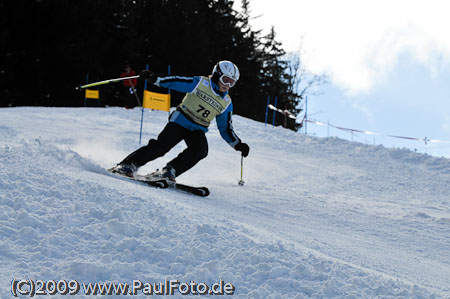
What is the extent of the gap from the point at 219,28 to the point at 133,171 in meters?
27.8

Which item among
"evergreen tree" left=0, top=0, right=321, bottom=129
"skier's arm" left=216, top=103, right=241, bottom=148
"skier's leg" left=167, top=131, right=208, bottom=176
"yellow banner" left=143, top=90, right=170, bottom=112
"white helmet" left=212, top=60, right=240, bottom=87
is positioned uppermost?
"evergreen tree" left=0, top=0, right=321, bottom=129

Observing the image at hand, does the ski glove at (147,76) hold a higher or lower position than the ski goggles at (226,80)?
lower

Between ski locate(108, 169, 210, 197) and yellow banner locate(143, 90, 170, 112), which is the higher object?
yellow banner locate(143, 90, 170, 112)

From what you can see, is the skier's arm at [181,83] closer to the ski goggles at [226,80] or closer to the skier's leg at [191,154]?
the ski goggles at [226,80]

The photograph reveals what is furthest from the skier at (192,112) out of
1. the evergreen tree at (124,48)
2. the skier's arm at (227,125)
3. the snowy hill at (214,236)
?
the evergreen tree at (124,48)

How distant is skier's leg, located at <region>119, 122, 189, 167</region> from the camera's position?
229 inches

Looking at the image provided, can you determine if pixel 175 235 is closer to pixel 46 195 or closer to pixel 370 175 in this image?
pixel 46 195

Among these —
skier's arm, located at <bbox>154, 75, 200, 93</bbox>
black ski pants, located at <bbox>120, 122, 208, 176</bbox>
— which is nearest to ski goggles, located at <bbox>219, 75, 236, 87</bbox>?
skier's arm, located at <bbox>154, 75, 200, 93</bbox>

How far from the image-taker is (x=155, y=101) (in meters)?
10.6

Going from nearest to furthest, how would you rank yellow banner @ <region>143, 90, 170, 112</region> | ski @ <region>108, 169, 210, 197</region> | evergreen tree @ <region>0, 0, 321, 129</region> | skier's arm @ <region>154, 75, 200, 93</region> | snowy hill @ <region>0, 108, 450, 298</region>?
snowy hill @ <region>0, 108, 450, 298</region> → ski @ <region>108, 169, 210, 197</region> → skier's arm @ <region>154, 75, 200, 93</region> → yellow banner @ <region>143, 90, 170, 112</region> → evergreen tree @ <region>0, 0, 321, 129</region>

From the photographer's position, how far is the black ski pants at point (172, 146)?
5.84 meters

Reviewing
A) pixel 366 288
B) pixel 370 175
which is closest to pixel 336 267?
pixel 366 288

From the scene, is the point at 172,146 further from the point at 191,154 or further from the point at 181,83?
the point at 181,83

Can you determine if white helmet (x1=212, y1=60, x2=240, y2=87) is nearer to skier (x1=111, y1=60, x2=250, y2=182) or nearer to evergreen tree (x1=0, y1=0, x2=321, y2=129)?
skier (x1=111, y1=60, x2=250, y2=182)
